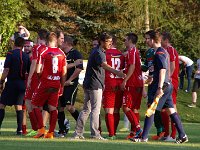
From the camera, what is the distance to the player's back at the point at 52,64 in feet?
62.4

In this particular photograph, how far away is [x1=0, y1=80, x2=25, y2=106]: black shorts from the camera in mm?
20453

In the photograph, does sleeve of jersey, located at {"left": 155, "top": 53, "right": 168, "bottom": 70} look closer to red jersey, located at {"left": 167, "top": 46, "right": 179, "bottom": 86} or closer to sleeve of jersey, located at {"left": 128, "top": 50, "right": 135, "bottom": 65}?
sleeve of jersey, located at {"left": 128, "top": 50, "right": 135, "bottom": 65}

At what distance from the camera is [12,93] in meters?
20.5

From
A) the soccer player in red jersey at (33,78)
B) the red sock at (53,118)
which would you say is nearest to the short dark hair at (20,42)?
the soccer player in red jersey at (33,78)

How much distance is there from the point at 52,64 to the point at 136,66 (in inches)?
79.2

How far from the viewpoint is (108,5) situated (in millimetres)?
53688

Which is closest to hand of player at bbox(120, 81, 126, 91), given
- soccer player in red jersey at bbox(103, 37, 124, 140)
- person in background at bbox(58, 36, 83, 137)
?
soccer player in red jersey at bbox(103, 37, 124, 140)

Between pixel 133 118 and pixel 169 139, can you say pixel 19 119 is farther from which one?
pixel 169 139

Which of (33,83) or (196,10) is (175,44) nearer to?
(196,10)

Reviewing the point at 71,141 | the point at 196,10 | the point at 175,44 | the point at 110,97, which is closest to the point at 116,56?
the point at 110,97

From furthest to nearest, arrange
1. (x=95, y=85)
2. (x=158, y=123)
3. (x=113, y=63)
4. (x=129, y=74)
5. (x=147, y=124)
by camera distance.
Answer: (x=158, y=123) → (x=113, y=63) → (x=129, y=74) → (x=95, y=85) → (x=147, y=124)

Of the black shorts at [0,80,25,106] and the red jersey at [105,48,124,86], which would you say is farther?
the black shorts at [0,80,25,106]

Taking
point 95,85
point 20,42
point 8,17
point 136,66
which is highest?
point 8,17

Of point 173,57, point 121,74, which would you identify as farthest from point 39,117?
point 173,57
